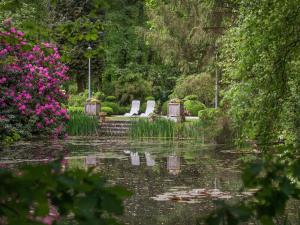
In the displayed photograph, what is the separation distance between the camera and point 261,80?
7.77 meters

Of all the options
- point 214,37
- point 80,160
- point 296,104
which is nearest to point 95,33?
point 296,104

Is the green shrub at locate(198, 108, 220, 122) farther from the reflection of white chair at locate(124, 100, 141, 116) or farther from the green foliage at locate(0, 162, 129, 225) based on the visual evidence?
the green foliage at locate(0, 162, 129, 225)

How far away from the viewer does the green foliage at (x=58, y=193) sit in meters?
1.93

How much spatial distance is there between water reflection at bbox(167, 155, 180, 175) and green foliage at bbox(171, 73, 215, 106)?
1684 cm

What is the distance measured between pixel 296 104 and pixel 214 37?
68.0ft

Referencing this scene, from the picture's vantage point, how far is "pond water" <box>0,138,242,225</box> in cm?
815

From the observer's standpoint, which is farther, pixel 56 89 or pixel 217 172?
pixel 56 89

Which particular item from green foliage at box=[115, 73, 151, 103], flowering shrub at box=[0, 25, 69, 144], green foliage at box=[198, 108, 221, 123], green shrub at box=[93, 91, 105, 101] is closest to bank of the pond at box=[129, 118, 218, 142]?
green foliage at box=[198, 108, 221, 123]

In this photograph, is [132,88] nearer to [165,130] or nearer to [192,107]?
[192,107]

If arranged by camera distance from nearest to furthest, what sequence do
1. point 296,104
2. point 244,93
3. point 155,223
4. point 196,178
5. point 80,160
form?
point 155,223 < point 296,104 < point 244,93 < point 196,178 < point 80,160

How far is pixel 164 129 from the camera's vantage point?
22969mm

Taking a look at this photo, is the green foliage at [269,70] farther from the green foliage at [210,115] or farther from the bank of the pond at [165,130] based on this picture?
the bank of the pond at [165,130]

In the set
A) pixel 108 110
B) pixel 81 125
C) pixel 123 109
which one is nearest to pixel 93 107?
pixel 108 110

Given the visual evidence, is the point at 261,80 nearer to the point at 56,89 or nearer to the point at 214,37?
the point at 56,89
